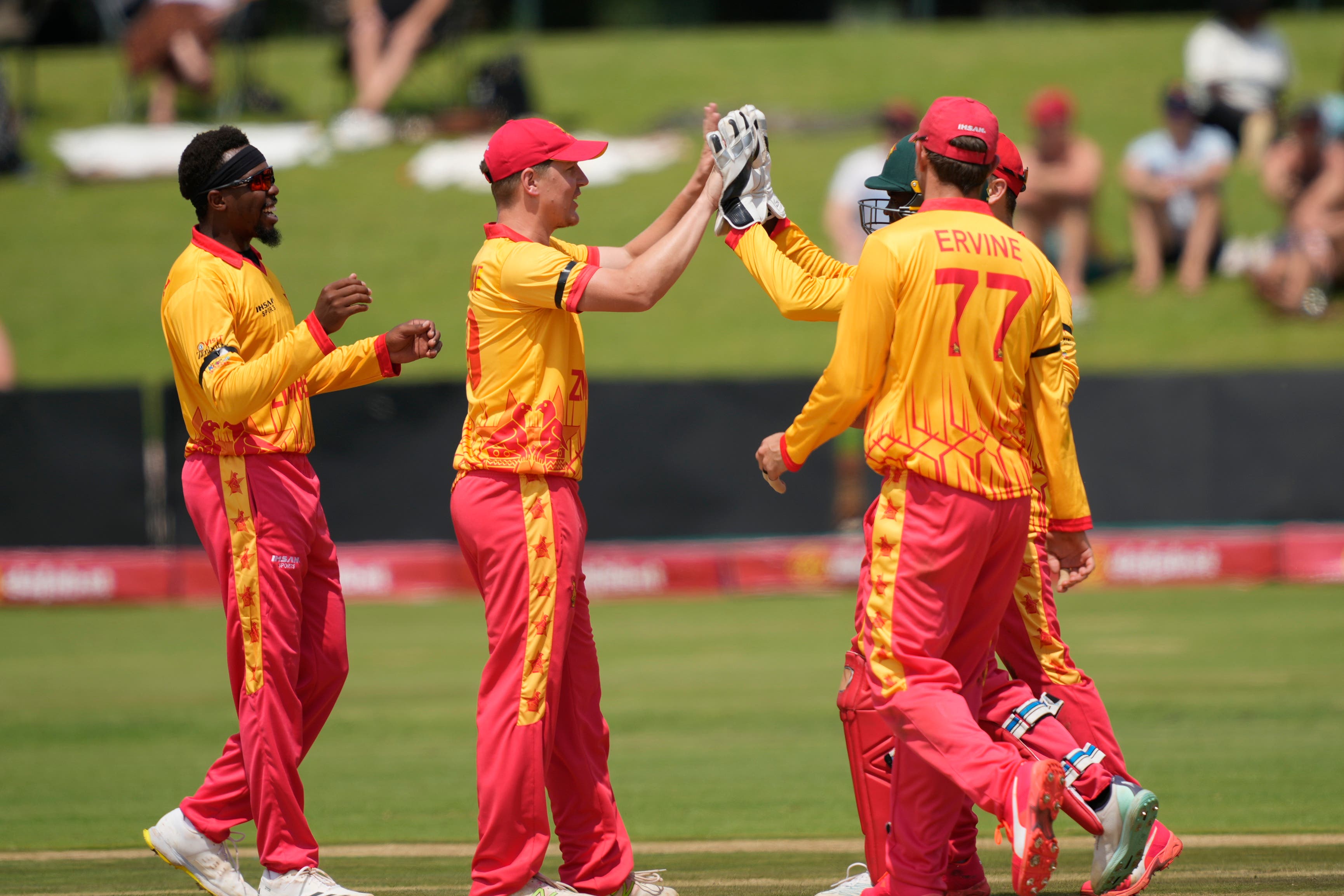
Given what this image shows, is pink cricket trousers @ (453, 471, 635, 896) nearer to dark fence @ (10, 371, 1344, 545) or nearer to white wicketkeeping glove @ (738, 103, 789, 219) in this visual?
white wicketkeeping glove @ (738, 103, 789, 219)

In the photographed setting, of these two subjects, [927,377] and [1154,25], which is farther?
[1154,25]

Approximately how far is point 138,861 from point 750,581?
7.54m

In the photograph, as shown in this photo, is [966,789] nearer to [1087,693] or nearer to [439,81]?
[1087,693]

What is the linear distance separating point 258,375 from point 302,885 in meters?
1.59

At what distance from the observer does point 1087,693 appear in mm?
5094

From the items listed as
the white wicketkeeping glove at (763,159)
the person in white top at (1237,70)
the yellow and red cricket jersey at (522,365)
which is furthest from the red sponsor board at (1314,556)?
the yellow and red cricket jersey at (522,365)

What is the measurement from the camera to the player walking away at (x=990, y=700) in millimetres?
4621

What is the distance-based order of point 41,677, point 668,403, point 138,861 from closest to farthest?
1. point 138,861
2. point 41,677
3. point 668,403

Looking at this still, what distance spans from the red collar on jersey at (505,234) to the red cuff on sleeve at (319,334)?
59 cm

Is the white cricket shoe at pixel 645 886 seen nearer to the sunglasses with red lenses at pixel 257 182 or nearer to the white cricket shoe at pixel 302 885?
the white cricket shoe at pixel 302 885

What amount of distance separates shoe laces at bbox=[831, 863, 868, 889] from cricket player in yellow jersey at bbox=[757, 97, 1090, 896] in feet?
1.78

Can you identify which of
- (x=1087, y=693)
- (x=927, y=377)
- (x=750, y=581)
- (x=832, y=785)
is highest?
(x=927, y=377)

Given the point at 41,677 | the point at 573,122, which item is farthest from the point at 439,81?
the point at 41,677

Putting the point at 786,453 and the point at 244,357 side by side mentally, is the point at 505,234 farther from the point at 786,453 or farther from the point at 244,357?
the point at 786,453
